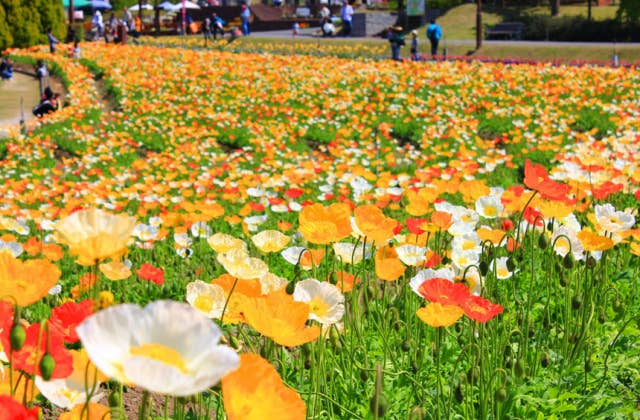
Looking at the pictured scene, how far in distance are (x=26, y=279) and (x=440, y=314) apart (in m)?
0.85

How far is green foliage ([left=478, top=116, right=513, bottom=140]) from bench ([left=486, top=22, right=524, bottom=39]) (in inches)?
809

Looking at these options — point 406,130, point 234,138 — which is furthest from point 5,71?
point 406,130

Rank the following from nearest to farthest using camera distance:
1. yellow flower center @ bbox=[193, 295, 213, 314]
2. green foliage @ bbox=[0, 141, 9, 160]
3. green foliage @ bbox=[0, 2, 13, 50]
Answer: yellow flower center @ bbox=[193, 295, 213, 314]
green foliage @ bbox=[0, 141, 9, 160]
green foliage @ bbox=[0, 2, 13, 50]

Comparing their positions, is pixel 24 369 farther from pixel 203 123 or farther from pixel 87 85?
pixel 87 85

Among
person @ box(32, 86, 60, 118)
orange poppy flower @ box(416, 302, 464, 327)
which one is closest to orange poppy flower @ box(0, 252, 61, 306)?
orange poppy flower @ box(416, 302, 464, 327)

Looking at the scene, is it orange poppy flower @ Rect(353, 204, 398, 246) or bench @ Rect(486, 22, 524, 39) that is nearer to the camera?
orange poppy flower @ Rect(353, 204, 398, 246)

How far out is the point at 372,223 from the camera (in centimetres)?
186

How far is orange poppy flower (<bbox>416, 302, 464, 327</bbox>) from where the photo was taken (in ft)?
5.03

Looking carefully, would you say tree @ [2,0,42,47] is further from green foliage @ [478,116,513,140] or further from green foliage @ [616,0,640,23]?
green foliage @ [616,0,640,23]

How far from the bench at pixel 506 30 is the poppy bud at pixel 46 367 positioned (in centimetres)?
3025

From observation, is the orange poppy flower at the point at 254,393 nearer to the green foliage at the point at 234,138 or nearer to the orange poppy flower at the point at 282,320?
the orange poppy flower at the point at 282,320

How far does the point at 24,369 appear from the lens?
1.18 metres

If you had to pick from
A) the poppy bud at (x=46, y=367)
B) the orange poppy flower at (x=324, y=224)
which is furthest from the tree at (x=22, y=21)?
the poppy bud at (x=46, y=367)

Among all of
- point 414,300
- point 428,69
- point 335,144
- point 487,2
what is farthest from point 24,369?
point 487,2
